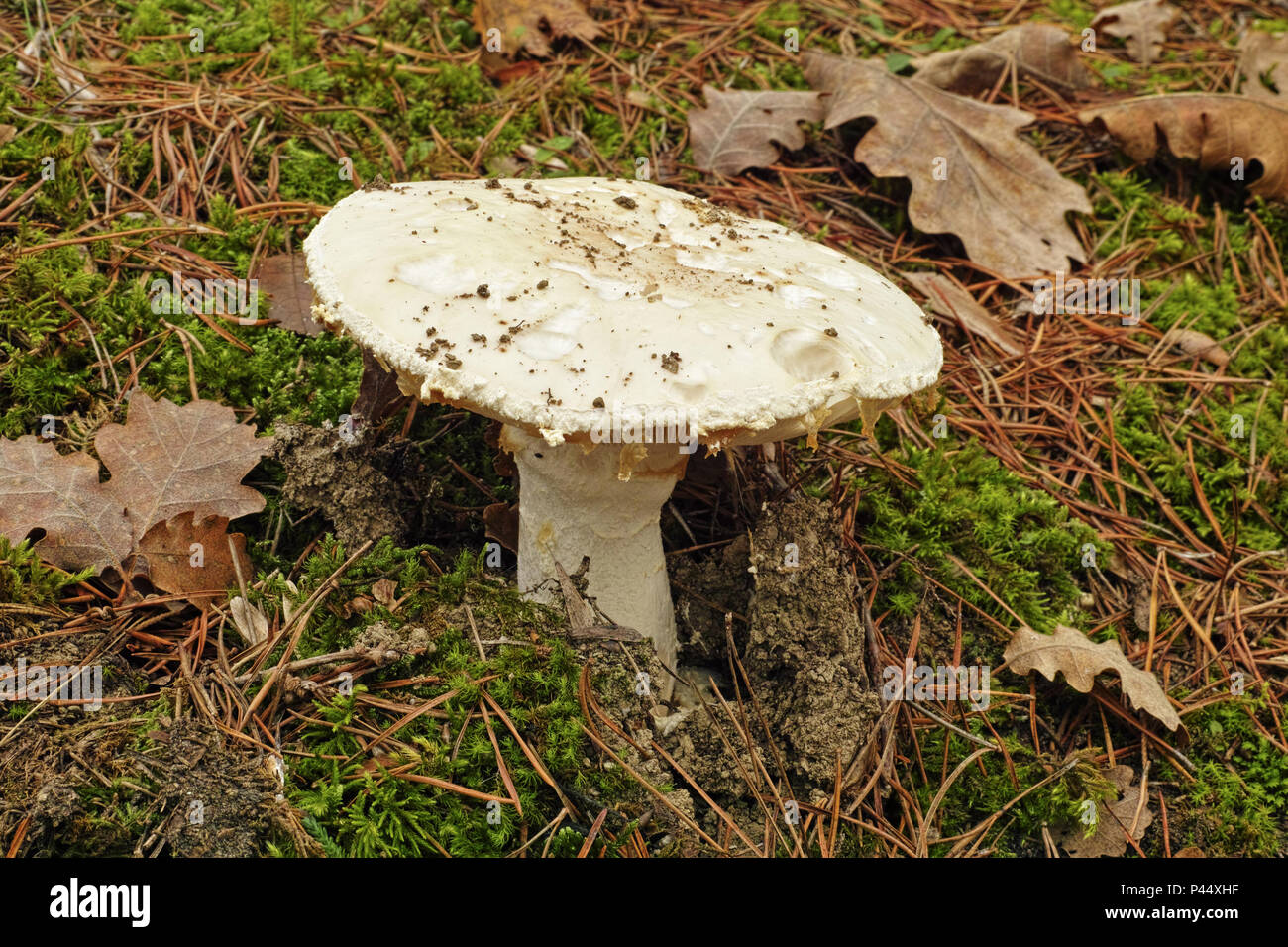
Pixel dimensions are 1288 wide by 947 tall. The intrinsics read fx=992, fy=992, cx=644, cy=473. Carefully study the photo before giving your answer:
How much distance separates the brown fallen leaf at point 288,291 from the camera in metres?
3.59

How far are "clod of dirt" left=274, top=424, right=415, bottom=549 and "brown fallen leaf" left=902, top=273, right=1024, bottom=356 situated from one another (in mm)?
2468

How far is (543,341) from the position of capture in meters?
2.28

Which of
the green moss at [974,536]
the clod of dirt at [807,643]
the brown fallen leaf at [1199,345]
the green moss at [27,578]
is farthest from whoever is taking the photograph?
the brown fallen leaf at [1199,345]

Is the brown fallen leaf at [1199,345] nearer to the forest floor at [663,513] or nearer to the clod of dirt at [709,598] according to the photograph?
the forest floor at [663,513]

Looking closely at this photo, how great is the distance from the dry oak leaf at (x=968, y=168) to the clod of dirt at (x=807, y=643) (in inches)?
76.9

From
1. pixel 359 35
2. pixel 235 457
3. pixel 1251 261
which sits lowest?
pixel 235 457

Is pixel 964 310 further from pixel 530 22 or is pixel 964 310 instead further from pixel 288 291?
pixel 288 291

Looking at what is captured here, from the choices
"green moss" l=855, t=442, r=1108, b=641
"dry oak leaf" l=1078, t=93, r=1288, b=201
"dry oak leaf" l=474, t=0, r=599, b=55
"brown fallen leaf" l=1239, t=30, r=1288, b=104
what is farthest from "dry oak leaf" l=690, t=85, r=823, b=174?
"brown fallen leaf" l=1239, t=30, r=1288, b=104

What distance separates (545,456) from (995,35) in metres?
4.25

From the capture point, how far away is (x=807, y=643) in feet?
10.1

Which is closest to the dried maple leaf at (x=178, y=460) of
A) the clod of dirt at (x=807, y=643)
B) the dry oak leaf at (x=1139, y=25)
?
the clod of dirt at (x=807, y=643)

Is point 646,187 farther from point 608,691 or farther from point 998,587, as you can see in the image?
point 998,587

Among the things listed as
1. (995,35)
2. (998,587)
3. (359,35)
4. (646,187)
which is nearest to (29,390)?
(646,187)
